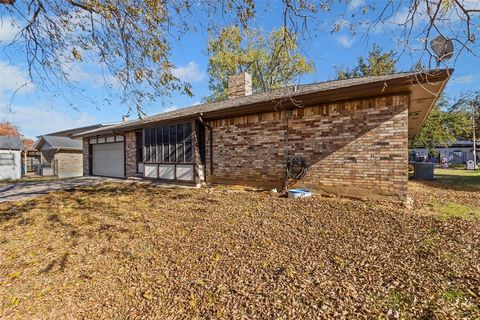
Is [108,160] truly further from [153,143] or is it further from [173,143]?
[173,143]

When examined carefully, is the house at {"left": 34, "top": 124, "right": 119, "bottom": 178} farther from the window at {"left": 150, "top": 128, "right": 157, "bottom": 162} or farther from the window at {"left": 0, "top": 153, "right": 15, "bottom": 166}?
the window at {"left": 150, "top": 128, "right": 157, "bottom": 162}

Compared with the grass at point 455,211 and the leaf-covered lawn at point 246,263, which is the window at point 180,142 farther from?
the grass at point 455,211

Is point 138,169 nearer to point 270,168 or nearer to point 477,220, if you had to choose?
point 270,168

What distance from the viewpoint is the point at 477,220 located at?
470cm

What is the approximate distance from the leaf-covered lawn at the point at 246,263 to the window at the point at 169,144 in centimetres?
422

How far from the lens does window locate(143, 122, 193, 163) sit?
976cm

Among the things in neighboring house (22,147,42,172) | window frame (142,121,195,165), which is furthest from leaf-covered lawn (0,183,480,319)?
neighboring house (22,147,42,172)

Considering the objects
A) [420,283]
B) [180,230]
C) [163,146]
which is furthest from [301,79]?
[163,146]

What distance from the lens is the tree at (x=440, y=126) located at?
646 inches

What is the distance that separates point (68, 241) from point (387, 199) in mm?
7235

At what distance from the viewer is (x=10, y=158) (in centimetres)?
1844

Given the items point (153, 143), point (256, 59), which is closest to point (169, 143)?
point (153, 143)

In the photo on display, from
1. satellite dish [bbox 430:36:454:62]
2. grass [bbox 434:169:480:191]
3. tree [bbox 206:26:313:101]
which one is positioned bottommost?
grass [bbox 434:169:480:191]

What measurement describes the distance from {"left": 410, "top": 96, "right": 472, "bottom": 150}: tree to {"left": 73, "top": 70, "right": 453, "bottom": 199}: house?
9983mm
